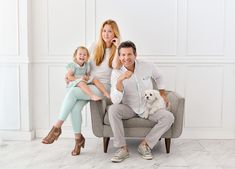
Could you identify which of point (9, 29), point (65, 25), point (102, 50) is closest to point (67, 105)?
point (102, 50)

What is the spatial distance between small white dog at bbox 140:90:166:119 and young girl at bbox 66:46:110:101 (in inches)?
15.7

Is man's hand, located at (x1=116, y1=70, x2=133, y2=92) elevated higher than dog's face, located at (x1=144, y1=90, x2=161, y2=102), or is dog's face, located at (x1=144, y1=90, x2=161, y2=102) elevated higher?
man's hand, located at (x1=116, y1=70, x2=133, y2=92)

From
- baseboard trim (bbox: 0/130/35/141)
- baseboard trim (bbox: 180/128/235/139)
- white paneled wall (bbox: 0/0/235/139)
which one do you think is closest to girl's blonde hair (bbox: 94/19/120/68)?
white paneled wall (bbox: 0/0/235/139)

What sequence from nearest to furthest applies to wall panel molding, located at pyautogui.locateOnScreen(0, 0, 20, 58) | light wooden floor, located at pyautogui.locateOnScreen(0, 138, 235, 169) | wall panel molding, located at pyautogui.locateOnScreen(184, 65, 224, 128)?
light wooden floor, located at pyautogui.locateOnScreen(0, 138, 235, 169), wall panel molding, located at pyautogui.locateOnScreen(0, 0, 20, 58), wall panel molding, located at pyautogui.locateOnScreen(184, 65, 224, 128)

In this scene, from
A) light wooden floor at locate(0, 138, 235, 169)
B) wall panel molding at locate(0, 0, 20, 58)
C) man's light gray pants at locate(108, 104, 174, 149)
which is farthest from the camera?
wall panel molding at locate(0, 0, 20, 58)

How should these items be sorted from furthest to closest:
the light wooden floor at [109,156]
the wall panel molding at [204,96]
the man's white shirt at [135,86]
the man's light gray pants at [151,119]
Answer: the wall panel molding at [204,96]
the man's white shirt at [135,86]
the man's light gray pants at [151,119]
the light wooden floor at [109,156]

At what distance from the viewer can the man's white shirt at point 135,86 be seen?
3.51 meters

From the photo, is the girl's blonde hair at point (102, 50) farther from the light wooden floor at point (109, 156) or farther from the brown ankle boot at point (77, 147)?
the light wooden floor at point (109, 156)

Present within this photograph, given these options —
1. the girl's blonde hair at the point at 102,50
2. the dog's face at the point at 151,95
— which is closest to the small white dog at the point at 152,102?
the dog's face at the point at 151,95

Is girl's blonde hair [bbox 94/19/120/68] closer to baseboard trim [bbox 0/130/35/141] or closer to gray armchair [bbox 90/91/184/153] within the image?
gray armchair [bbox 90/91/184/153]

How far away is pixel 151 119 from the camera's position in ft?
11.4

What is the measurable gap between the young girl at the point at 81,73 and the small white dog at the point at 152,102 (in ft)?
1.30

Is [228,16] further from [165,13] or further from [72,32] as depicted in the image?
[72,32]

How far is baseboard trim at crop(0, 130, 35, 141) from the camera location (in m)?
4.16
